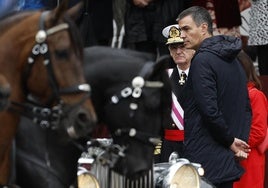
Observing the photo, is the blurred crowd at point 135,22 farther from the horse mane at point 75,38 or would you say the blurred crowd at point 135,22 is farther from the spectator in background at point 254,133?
the horse mane at point 75,38

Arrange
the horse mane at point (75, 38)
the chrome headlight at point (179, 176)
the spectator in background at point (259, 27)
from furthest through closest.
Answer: the spectator in background at point (259, 27), the chrome headlight at point (179, 176), the horse mane at point (75, 38)

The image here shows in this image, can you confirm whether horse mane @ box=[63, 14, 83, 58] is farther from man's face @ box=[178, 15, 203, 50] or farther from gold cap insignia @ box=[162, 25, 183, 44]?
gold cap insignia @ box=[162, 25, 183, 44]

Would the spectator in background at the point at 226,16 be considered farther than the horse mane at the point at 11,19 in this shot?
Yes

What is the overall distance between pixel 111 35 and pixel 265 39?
1.75 metres

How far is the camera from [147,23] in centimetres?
1145

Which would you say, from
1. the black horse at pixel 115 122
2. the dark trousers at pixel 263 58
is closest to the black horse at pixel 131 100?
the black horse at pixel 115 122

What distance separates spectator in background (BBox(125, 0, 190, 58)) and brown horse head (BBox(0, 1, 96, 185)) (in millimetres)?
4404

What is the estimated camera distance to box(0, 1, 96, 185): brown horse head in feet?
22.1

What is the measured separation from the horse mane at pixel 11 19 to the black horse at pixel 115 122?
752 mm

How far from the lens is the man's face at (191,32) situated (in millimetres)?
9633

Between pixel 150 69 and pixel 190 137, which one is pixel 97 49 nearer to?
pixel 150 69

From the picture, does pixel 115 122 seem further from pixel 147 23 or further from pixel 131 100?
pixel 147 23

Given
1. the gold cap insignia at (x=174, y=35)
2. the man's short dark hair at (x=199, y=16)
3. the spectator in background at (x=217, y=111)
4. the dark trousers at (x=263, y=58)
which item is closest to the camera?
the spectator in background at (x=217, y=111)

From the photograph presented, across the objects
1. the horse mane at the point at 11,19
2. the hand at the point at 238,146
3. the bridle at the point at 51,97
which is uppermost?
the horse mane at the point at 11,19
